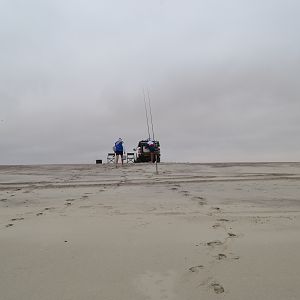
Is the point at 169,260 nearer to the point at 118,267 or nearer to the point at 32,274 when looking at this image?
the point at 118,267

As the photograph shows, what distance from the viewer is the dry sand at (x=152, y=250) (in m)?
3.00

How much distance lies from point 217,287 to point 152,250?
98cm

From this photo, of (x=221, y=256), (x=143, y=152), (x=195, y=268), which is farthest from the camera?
(x=143, y=152)

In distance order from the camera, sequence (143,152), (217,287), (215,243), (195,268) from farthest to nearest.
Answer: (143,152)
(215,243)
(195,268)
(217,287)

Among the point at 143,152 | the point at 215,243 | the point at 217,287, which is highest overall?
the point at 143,152

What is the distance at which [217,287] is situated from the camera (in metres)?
3.01

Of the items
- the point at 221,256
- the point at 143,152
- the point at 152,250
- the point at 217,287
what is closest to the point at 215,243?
the point at 221,256

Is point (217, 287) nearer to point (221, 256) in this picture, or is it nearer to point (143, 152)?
point (221, 256)

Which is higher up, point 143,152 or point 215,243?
point 143,152

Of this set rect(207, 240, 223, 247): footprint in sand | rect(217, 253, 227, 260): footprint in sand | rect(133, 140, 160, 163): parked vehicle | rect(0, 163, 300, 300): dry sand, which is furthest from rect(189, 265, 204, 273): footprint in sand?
rect(133, 140, 160, 163): parked vehicle

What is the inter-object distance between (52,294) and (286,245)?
232 cm

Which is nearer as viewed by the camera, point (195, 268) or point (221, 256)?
point (195, 268)

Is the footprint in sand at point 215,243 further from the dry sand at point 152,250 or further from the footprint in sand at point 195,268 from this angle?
the footprint in sand at point 195,268

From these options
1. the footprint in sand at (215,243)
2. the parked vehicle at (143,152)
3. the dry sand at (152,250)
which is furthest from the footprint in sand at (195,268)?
the parked vehicle at (143,152)
